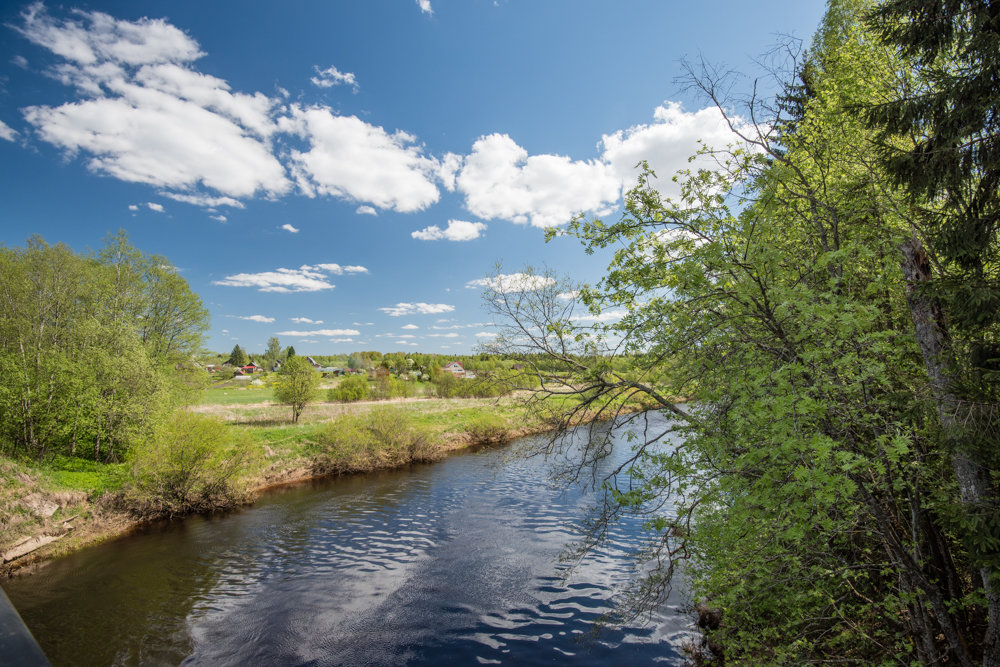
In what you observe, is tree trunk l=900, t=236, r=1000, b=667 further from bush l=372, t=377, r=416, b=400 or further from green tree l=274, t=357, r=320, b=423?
bush l=372, t=377, r=416, b=400

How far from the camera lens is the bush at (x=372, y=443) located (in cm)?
2648

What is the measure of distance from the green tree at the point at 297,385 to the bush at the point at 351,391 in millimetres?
Result: 11450

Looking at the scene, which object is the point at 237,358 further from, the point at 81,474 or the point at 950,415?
the point at 950,415

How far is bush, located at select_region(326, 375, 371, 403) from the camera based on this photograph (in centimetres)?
5059

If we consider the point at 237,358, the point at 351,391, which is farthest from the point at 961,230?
the point at 237,358

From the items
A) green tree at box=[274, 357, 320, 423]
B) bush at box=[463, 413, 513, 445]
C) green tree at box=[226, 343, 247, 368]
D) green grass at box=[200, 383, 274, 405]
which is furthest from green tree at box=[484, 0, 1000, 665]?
green tree at box=[226, 343, 247, 368]

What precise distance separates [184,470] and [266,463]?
5584 mm

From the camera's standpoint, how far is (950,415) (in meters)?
4.89

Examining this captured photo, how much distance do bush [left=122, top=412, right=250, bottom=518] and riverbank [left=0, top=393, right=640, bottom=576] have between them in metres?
0.59

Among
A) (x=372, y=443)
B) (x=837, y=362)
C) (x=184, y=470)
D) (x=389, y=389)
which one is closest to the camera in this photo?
(x=837, y=362)

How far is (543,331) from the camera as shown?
316 inches

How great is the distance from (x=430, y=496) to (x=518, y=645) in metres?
12.1

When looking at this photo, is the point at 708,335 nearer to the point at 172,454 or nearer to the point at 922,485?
the point at 922,485

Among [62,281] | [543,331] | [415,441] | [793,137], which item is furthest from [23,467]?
[793,137]
